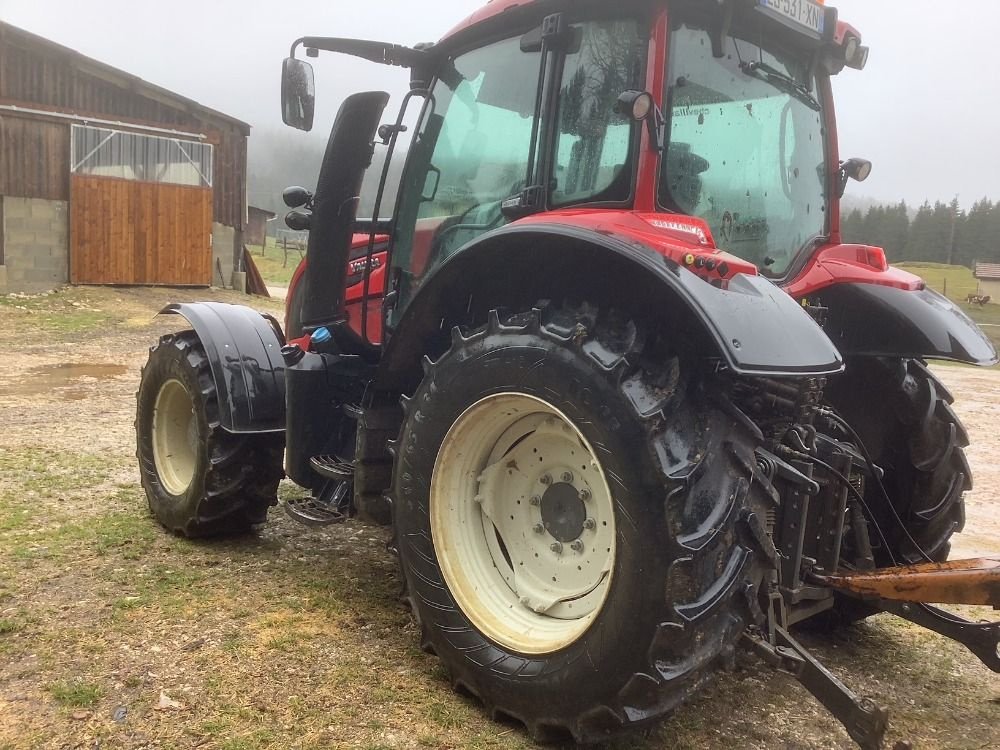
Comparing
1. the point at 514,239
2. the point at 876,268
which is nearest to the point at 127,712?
the point at 514,239

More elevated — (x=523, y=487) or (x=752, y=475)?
(x=752, y=475)

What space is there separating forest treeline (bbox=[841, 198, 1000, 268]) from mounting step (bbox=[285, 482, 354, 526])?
57190 mm

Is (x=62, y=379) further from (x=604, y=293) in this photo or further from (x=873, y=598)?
(x=873, y=598)

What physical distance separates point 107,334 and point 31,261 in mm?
3837

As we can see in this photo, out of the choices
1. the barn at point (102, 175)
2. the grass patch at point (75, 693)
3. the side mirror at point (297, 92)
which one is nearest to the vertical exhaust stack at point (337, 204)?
the side mirror at point (297, 92)

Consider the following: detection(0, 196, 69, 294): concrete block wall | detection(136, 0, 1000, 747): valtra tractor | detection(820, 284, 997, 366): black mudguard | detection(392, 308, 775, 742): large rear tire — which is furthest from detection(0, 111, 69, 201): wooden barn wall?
detection(820, 284, 997, 366): black mudguard

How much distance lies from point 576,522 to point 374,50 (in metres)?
2.24

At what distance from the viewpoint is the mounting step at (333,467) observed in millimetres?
3500

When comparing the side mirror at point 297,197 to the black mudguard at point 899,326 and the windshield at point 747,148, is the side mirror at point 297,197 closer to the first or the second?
the windshield at point 747,148

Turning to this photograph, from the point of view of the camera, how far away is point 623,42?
2725 mm

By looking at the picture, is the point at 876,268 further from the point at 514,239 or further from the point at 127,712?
the point at 127,712

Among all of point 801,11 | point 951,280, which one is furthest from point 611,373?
point 951,280

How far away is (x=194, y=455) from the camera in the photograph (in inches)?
173

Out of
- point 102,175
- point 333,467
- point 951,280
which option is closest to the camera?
point 333,467
